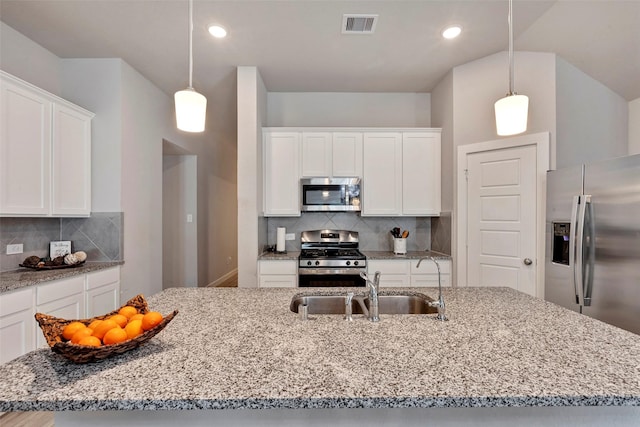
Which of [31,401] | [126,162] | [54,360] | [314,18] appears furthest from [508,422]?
[126,162]

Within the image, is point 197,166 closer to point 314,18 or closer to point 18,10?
point 18,10

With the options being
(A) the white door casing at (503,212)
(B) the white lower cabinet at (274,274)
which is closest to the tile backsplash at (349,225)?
(B) the white lower cabinet at (274,274)

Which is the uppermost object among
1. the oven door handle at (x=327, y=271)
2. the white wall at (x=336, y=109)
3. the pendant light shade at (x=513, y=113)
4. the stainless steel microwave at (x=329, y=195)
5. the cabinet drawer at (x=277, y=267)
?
the white wall at (x=336, y=109)

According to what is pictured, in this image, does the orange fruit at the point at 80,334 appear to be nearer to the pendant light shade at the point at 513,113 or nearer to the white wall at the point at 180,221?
the pendant light shade at the point at 513,113

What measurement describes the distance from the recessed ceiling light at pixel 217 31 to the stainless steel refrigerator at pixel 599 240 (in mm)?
2960

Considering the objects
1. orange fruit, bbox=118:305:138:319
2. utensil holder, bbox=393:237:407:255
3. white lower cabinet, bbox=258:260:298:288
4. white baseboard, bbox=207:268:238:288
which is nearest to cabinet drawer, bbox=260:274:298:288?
white lower cabinet, bbox=258:260:298:288

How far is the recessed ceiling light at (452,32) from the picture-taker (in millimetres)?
2484

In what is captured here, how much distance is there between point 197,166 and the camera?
16.0 feet

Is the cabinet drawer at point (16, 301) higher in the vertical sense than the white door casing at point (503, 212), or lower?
lower

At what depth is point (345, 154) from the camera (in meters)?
3.52

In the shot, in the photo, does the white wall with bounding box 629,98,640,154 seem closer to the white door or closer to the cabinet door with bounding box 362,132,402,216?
the white door

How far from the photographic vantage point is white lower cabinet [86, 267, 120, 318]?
2549mm

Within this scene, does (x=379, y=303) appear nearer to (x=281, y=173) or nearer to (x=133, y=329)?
(x=133, y=329)

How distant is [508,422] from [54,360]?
1410 millimetres
